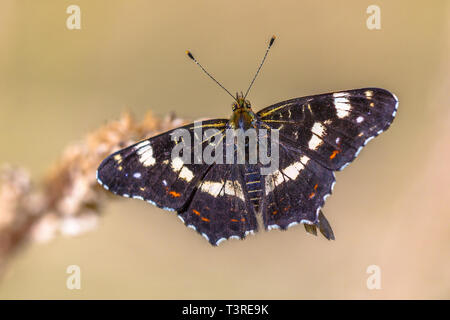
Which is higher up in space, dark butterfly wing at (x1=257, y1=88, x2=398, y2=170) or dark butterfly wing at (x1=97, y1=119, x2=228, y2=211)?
dark butterfly wing at (x1=257, y1=88, x2=398, y2=170)

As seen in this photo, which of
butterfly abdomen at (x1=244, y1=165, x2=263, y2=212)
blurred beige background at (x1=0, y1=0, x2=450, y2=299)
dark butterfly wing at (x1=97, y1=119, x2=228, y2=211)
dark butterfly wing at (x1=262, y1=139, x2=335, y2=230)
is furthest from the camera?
blurred beige background at (x1=0, y1=0, x2=450, y2=299)

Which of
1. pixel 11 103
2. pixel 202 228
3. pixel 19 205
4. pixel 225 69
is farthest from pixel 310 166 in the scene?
pixel 11 103

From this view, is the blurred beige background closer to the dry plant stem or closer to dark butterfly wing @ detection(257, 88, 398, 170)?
the dry plant stem

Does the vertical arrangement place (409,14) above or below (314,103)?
above

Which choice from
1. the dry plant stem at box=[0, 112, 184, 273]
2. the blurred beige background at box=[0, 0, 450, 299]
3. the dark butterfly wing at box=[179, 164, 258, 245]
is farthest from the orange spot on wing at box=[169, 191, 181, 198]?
the blurred beige background at box=[0, 0, 450, 299]

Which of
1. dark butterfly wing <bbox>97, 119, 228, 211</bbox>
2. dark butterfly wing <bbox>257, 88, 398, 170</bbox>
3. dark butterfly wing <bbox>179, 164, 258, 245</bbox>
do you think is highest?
dark butterfly wing <bbox>257, 88, 398, 170</bbox>

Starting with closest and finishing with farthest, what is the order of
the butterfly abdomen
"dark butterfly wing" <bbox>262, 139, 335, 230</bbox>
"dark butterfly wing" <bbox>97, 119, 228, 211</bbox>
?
1. "dark butterfly wing" <bbox>262, 139, 335, 230</bbox>
2. "dark butterfly wing" <bbox>97, 119, 228, 211</bbox>
3. the butterfly abdomen

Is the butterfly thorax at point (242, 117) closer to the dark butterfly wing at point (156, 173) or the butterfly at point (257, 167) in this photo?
the butterfly at point (257, 167)

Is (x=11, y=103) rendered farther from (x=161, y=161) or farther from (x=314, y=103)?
(x=314, y=103)
